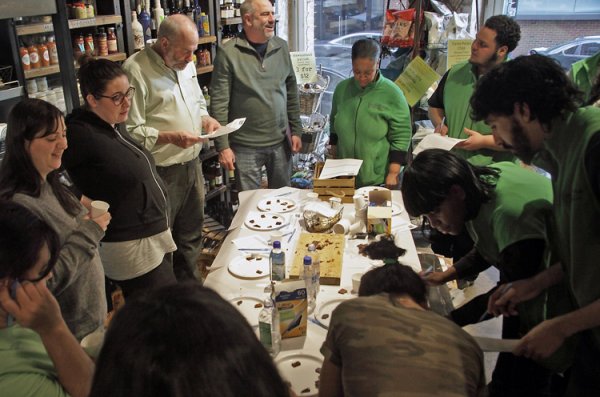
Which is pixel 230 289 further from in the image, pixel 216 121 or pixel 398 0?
pixel 398 0

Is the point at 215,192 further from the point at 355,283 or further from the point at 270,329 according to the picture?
the point at 270,329

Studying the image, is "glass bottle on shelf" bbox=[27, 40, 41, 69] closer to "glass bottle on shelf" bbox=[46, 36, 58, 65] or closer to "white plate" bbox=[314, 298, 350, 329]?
"glass bottle on shelf" bbox=[46, 36, 58, 65]

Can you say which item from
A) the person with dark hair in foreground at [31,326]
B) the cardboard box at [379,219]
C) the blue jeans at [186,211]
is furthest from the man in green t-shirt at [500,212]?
the blue jeans at [186,211]

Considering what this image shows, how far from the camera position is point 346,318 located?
1.35m

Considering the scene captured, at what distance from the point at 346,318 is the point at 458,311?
760 millimetres

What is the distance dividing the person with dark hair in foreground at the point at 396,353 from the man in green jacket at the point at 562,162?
1.03 ft

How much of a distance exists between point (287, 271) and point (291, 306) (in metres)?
0.45

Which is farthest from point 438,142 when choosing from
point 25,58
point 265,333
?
point 25,58

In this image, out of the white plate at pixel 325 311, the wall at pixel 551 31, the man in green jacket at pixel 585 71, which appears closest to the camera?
the white plate at pixel 325 311

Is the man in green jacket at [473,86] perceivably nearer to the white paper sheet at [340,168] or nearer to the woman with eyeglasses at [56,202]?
the white paper sheet at [340,168]

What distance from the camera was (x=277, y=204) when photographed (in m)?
2.88

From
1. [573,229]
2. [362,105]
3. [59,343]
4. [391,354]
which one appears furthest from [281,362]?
[362,105]

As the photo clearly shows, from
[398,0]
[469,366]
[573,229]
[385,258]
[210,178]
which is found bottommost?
[210,178]

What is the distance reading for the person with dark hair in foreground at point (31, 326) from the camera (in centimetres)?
118
